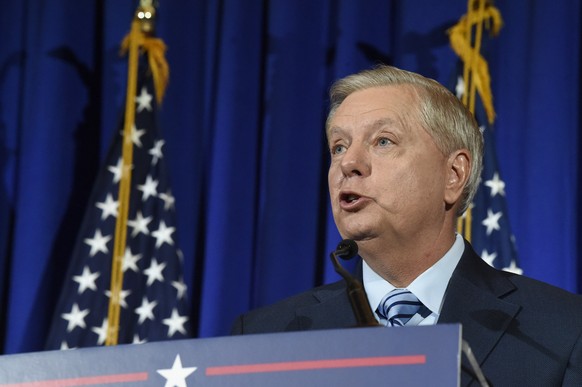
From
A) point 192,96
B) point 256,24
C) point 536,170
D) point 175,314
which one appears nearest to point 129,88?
point 192,96

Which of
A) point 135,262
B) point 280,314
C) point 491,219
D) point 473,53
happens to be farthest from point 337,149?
point 135,262

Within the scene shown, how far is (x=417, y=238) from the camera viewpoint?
2.05 m

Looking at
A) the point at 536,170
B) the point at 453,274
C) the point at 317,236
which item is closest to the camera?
the point at 453,274

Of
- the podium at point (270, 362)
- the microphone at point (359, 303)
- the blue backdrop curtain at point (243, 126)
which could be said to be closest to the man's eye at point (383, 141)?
the microphone at point (359, 303)

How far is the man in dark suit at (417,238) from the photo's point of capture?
185 cm

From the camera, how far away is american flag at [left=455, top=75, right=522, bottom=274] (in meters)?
3.09

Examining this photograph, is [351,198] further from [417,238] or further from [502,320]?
[502,320]

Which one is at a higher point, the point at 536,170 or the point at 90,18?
the point at 90,18

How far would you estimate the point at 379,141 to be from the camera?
2047 mm

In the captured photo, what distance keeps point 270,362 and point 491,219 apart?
1.98 metres

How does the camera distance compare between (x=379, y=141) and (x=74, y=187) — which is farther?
(x=74, y=187)

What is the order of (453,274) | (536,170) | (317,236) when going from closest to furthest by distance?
(453,274)
(536,170)
(317,236)

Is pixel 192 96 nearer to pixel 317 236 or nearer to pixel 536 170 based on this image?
pixel 317 236

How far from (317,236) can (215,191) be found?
395mm
